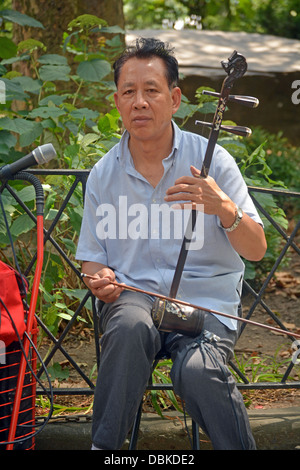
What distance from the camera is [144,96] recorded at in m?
2.47

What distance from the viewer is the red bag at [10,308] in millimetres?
2123

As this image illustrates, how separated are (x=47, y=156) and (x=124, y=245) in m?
0.60

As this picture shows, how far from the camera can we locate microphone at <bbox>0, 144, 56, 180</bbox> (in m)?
2.06

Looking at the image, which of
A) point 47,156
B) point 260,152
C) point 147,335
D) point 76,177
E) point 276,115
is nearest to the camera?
point 47,156

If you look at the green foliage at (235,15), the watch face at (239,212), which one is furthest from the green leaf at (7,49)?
the green foliage at (235,15)

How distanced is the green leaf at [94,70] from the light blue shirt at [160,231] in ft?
3.11

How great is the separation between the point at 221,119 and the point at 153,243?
557 mm

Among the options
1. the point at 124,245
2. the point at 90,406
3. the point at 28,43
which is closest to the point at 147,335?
the point at 124,245

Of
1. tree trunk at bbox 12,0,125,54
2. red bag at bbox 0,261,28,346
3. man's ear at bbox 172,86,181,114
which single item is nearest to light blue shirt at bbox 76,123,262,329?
man's ear at bbox 172,86,181,114

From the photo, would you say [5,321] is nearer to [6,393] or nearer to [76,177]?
[6,393]

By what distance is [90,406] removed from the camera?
3.07m

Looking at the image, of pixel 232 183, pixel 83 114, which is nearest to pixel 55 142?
pixel 83 114

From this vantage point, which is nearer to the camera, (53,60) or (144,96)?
(144,96)

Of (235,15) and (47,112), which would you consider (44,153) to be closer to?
(47,112)
